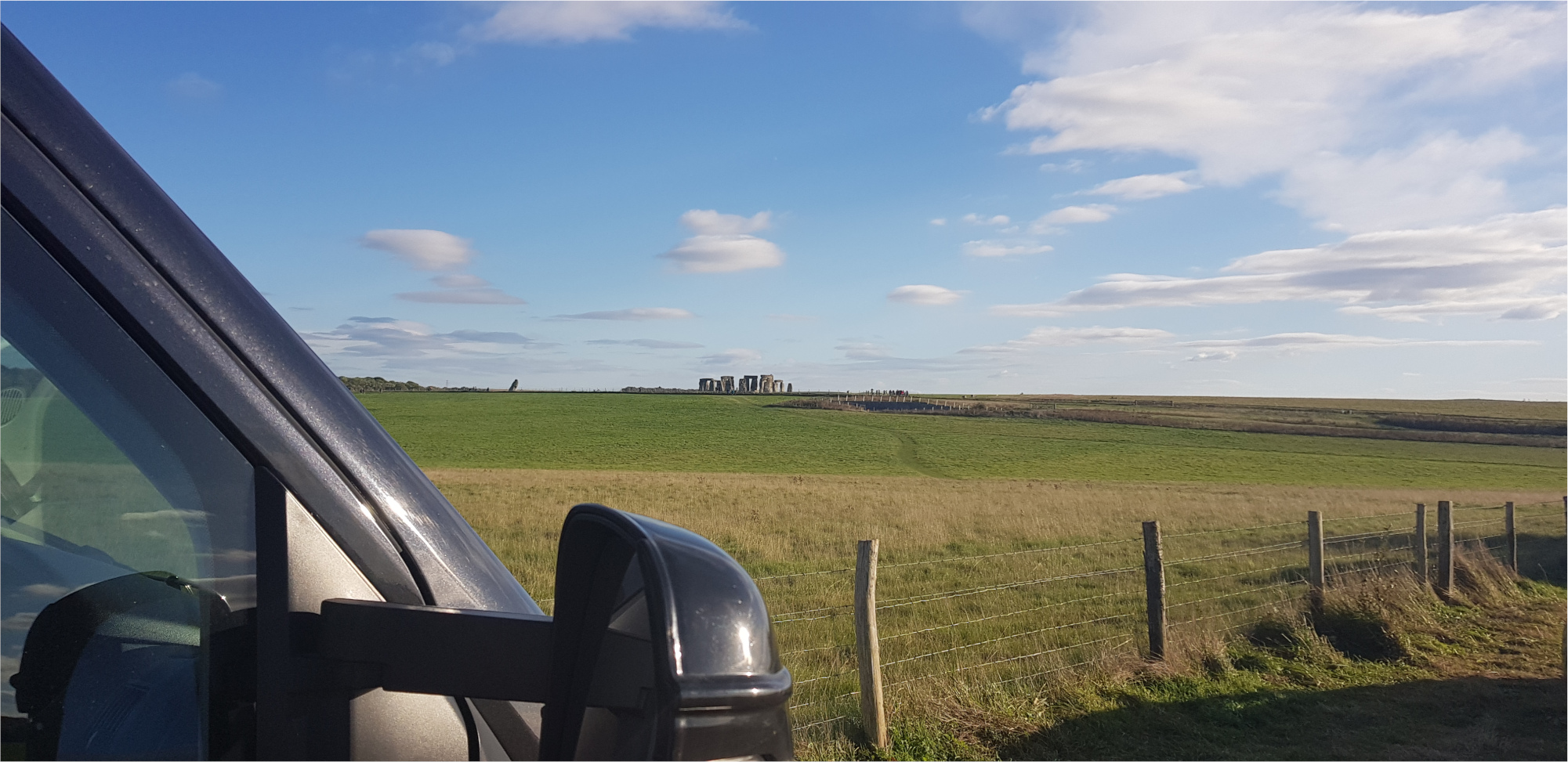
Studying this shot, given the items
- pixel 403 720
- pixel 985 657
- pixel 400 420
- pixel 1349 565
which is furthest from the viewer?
pixel 400 420

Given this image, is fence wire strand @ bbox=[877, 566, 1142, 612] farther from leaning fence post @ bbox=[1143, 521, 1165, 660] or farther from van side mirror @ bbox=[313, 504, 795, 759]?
van side mirror @ bbox=[313, 504, 795, 759]

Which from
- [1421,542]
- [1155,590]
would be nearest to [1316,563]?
[1421,542]

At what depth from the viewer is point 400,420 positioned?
2645 inches

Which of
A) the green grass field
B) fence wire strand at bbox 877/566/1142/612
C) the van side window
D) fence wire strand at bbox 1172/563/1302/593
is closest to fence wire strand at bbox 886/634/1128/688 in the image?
fence wire strand at bbox 877/566/1142/612

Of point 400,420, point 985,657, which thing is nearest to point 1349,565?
point 985,657

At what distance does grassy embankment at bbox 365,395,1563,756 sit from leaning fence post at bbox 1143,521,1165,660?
0.91 feet

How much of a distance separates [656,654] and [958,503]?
27.2 meters

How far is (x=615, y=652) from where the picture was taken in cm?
82

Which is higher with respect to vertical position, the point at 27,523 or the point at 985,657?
the point at 27,523

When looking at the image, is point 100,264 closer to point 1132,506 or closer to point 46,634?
point 46,634

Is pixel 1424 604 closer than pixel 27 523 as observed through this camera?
No

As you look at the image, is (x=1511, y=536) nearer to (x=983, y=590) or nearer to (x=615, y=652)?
(x=983, y=590)

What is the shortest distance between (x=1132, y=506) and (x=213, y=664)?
28929mm

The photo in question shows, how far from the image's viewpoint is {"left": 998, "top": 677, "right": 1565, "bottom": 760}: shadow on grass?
642cm
